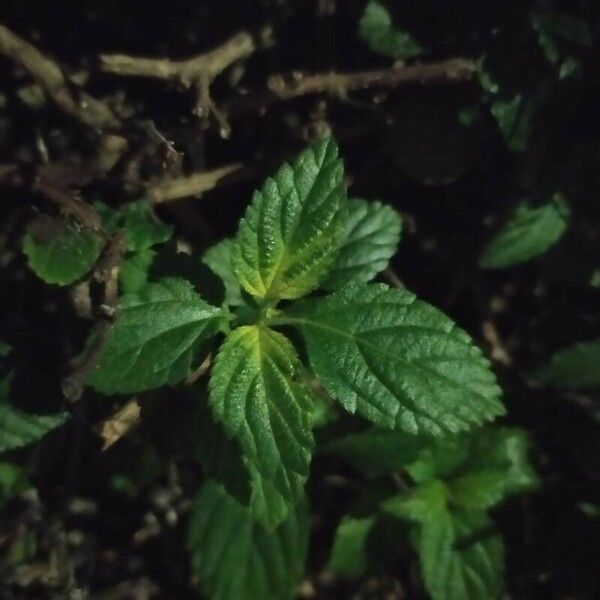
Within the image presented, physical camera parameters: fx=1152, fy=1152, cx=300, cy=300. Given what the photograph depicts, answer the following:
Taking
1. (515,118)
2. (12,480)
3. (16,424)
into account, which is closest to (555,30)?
(515,118)

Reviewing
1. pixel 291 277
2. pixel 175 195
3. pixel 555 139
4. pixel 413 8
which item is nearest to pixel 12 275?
pixel 175 195

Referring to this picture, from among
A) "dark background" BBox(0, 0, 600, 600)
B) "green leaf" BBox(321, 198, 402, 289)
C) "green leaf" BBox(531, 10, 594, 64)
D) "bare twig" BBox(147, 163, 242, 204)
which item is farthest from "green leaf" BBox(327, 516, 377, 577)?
"green leaf" BBox(531, 10, 594, 64)

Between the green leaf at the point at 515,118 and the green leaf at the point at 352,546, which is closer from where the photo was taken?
the green leaf at the point at 515,118

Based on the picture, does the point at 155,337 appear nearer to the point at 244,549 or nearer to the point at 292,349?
the point at 292,349

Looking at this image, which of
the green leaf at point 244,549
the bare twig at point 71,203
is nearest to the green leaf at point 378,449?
the green leaf at point 244,549

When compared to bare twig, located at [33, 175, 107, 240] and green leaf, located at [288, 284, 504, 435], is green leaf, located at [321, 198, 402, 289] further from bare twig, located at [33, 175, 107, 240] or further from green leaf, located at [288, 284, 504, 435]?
bare twig, located at [33, 175, 107, 240]

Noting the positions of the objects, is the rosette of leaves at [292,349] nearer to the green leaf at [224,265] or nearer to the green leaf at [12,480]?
the green leaf at [224,265]
